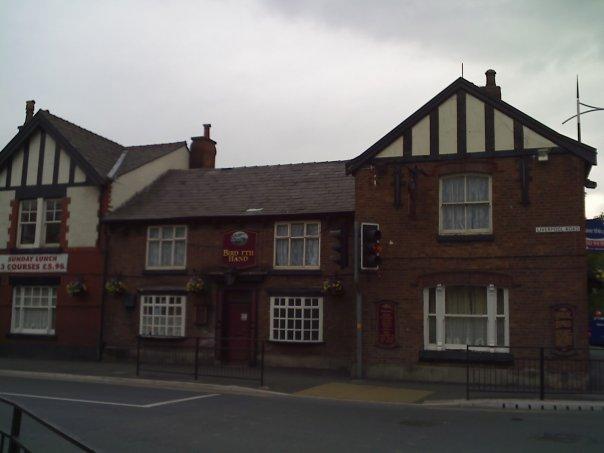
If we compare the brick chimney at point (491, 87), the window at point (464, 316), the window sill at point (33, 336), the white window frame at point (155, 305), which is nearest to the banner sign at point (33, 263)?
the window sill at point (33, 336)

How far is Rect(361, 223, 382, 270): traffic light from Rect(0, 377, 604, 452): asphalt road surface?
3786 millimetres

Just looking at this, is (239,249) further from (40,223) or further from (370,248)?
(40,223)

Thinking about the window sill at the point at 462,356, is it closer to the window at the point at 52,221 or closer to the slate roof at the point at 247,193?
the slate roof at the point at 247,193

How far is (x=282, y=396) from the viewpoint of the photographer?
554 inches

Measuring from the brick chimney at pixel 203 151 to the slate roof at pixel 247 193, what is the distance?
2.38 metres

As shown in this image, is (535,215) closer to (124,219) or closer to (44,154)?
(124,219)

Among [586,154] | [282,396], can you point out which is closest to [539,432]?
[282,396]

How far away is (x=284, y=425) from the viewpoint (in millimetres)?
10141

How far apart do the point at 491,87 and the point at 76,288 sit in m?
15.3

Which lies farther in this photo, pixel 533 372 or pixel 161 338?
pixel 161 338

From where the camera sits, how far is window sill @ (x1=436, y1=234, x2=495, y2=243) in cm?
1623

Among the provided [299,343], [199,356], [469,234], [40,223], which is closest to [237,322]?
[199,356]

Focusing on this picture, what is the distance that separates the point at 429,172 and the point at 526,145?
8.58 ft

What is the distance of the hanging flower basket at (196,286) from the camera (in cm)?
1997
